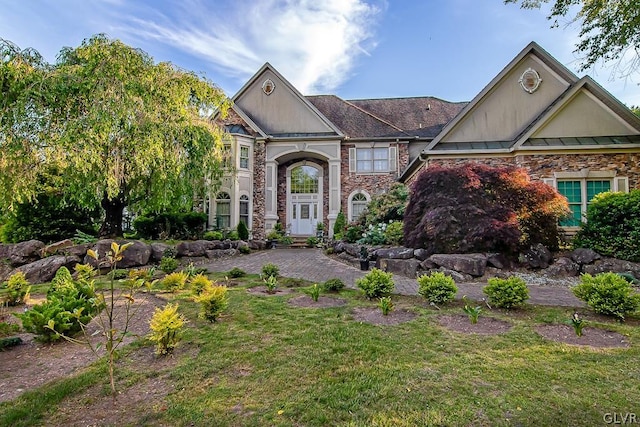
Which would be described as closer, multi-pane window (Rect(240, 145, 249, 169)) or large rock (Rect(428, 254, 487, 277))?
large rock (Rect(428, 254, 487, 277))

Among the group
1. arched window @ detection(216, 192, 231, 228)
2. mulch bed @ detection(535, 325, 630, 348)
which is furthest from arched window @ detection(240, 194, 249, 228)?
mulch bed @ detection(535, 325, 630, 348)

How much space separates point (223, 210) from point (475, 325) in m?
15.1

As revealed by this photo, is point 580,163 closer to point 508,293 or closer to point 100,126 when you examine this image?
point 508,293

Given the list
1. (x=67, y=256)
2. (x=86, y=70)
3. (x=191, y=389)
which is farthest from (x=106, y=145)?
(x=191, y=389)

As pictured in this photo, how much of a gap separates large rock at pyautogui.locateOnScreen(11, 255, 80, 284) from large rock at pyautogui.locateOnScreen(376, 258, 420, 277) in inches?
364

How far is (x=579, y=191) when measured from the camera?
1215 centimetres

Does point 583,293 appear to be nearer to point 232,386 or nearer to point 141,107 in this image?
point 232,386

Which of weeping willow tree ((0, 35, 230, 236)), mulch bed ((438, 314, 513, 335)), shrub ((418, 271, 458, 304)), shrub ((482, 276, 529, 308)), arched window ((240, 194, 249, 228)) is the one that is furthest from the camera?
arched window ((240, 194, 249, 228))

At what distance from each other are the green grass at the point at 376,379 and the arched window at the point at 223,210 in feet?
43.6

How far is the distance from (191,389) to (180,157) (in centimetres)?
916

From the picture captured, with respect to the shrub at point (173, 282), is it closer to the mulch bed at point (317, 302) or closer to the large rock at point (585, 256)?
the mulch bed at point (317, 302)

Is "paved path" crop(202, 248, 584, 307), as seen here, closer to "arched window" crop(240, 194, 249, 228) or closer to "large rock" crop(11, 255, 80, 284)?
"large rock" crop(11, 255, 80, 284)

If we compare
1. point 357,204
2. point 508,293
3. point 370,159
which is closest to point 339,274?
point 508,293

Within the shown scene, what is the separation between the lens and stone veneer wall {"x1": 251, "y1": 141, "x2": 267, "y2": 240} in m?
18.3
